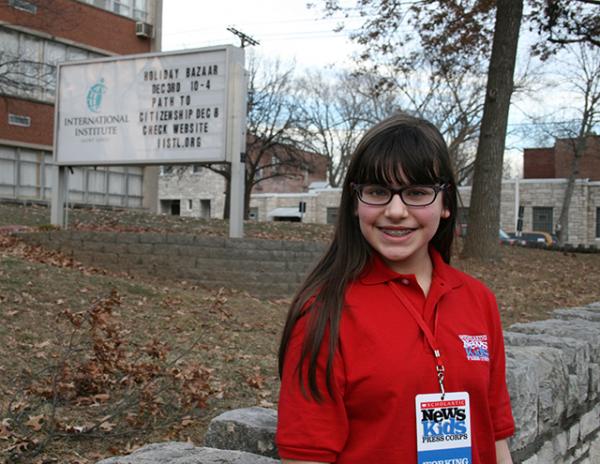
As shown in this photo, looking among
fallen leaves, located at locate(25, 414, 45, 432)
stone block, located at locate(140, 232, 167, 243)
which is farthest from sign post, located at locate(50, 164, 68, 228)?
fallen leaves, located at locate(25, 414, 45, 432)

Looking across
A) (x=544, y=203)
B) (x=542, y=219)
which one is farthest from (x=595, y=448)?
(x=542, y=219)

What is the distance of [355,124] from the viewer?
155 ft

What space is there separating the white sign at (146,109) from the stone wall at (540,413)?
7162mm

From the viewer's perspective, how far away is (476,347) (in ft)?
6.34

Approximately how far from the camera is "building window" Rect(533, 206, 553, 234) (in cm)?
4406

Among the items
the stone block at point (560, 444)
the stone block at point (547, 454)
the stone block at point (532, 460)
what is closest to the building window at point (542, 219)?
the stone block at point (560, 444)

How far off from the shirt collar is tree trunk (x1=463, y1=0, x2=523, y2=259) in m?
12.2

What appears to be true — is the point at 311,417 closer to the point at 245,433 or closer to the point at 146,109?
the point at 245,433

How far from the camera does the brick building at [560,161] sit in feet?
147

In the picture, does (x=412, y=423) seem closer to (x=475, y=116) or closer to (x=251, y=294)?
(x=251, y=294)

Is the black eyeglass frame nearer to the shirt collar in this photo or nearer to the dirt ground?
the shirt collar

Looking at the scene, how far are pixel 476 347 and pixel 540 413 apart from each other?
171 centimetres

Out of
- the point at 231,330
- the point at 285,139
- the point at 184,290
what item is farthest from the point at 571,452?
the point at 285,139

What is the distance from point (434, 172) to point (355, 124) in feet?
151
